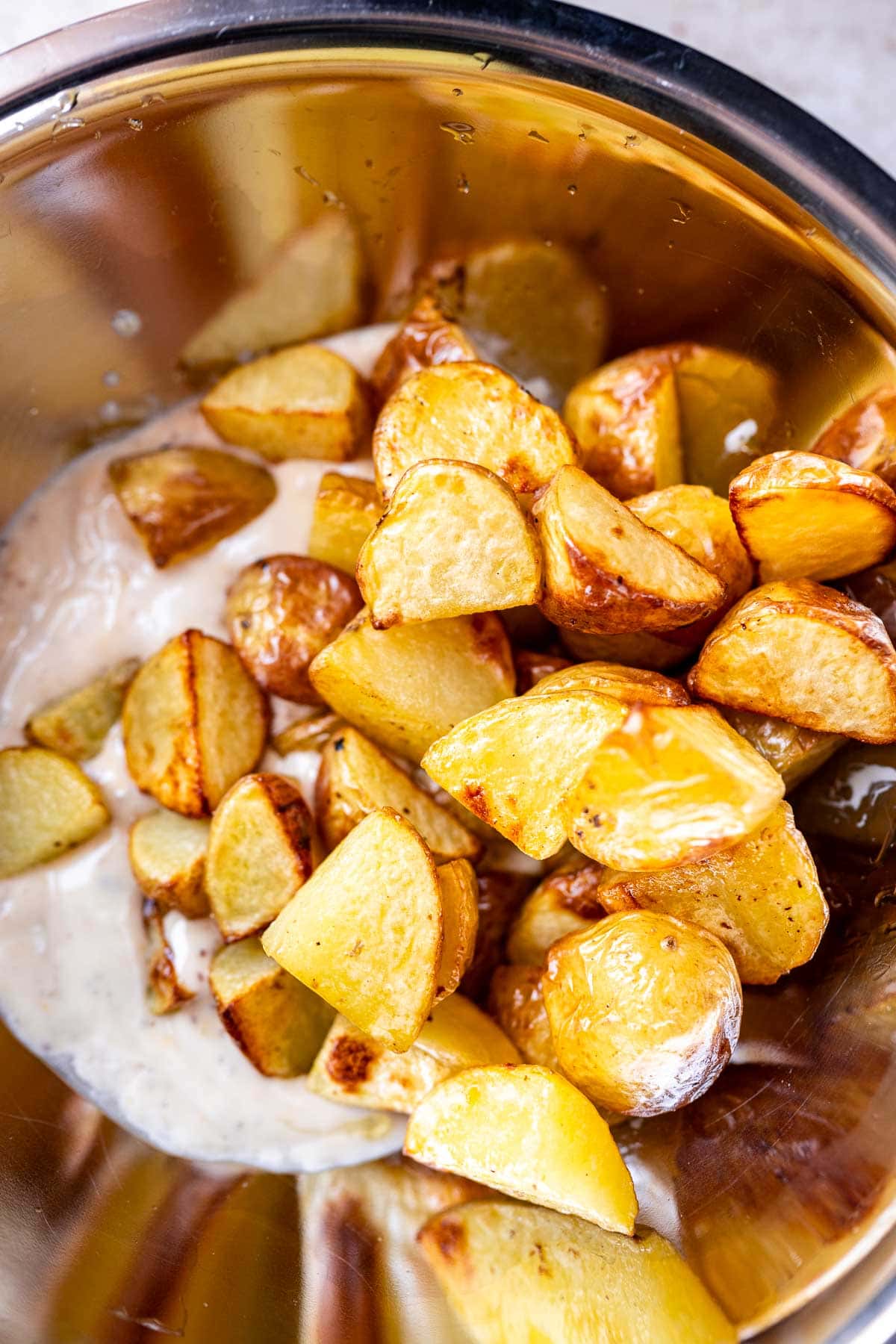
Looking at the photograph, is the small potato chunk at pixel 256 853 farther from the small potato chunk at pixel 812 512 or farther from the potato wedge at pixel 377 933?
the small potato chunk at pixel 812 512

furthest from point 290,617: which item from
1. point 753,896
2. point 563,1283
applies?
point 563,1283

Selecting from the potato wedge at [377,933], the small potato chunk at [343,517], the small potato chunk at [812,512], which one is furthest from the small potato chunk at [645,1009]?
the small potato chunk at [343,517]

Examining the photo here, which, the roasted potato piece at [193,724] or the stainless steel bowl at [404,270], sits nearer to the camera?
the stainless steel bowl at [404,270]

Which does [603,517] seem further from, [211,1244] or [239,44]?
[211,1244]

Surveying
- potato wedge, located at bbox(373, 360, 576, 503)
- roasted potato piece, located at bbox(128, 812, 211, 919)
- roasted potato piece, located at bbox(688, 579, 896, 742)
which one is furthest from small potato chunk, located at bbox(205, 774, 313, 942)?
roasted potato piece, located at bbox(688, 579, 896, 742)

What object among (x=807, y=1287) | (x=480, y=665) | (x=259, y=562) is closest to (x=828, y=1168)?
(x=807, y=1287)

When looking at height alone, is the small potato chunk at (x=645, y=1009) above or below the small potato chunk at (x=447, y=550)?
below

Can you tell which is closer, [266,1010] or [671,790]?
[671,790]

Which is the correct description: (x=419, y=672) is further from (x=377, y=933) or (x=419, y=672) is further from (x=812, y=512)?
(x=812, y=512)
